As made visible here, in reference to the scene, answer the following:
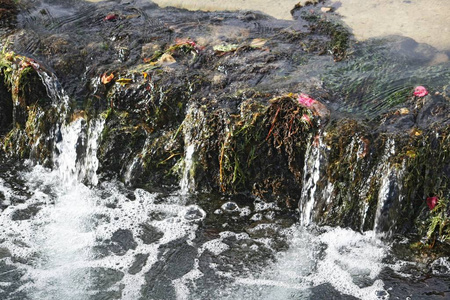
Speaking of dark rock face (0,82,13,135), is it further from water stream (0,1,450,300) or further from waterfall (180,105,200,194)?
waterfall (180,105,200,194)

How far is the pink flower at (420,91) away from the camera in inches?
207

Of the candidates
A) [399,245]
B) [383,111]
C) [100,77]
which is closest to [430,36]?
[383,111]

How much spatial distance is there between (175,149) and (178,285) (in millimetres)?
1567

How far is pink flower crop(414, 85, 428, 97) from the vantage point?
17.3 feet

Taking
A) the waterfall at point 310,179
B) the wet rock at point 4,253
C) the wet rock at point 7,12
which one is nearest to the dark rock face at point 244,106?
the waterfall at point 310,179

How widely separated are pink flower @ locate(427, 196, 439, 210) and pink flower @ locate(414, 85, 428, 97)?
1034 mm

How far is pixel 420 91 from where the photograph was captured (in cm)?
529

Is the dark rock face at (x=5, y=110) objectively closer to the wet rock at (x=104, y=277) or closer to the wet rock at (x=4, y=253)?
the wet rock at (x=4, y=253)

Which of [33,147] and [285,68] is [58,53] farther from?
[285,68]

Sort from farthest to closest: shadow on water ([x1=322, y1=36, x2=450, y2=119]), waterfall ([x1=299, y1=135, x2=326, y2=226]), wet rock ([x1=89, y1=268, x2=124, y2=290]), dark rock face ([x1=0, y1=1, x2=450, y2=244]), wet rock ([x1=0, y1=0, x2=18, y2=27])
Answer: wet rock ([x1=0, y1=0, x2=18, y2=27])
shadow on water ([x1=322, y1=36, x2=450, y2=119])
waterfall ([x1=299, y1=135, x2=326, y2=226])
dark rock face ([x1=0, y1=1, x2=450, y2=244])
wet rock ([x1=89, y1=268, x2=124, y2=290])

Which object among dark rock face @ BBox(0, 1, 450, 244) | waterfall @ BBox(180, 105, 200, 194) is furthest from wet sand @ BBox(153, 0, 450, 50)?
waterfall @ BBox(180, 105, 200, 194)

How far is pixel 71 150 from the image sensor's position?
602 centimetres

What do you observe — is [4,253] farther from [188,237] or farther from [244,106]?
[244,106]

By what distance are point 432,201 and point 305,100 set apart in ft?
4.79
